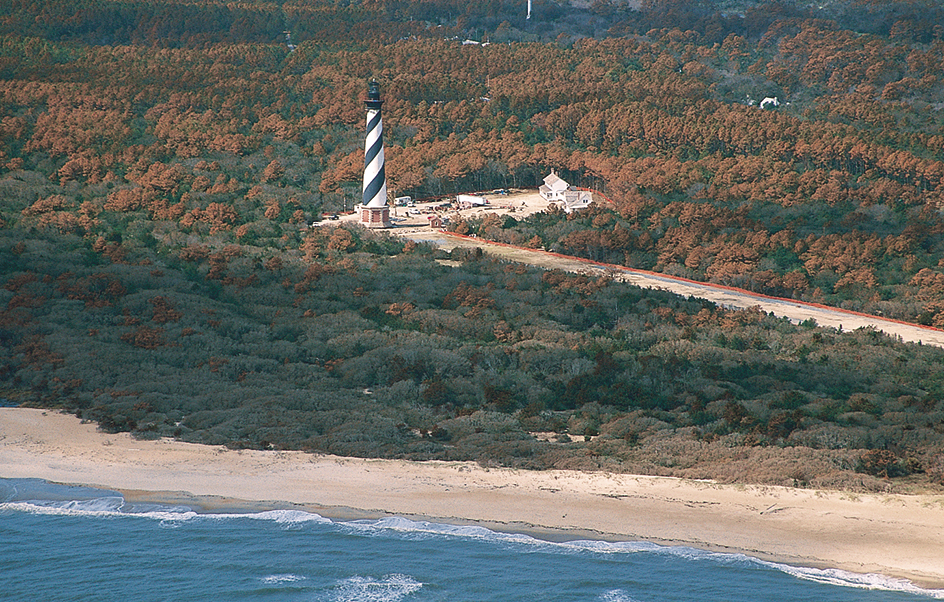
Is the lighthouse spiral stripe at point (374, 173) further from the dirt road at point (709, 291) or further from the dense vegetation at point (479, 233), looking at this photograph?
the dense vegetation at point (479, 233)

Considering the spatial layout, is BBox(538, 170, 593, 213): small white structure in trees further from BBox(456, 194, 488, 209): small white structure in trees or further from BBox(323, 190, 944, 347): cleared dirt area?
BBox(456, 194, 488, 209): small white structure in trees

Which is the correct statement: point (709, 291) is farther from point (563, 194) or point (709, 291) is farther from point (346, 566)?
point (346, 566)

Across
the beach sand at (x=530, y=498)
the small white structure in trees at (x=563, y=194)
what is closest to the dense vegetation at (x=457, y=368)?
the beach sand at (x=530, y=498)

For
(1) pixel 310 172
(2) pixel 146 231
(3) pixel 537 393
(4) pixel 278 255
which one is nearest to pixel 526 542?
(3) pixel 537 393

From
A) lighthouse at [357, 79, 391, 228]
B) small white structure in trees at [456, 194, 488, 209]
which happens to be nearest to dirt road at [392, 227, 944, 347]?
lighthouse at [357, 79, 391, 228]

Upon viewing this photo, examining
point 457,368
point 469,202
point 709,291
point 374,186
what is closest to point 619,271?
point 709,291

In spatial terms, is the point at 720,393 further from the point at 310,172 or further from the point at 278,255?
the point at 310,172
